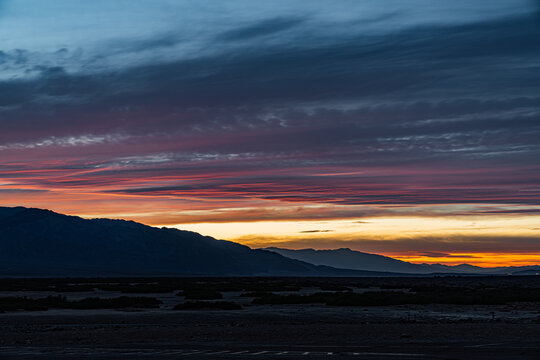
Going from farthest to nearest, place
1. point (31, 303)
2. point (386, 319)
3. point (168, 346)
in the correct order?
1. point (31, 303)
2. point (386, 319)
3. point (168, 346)

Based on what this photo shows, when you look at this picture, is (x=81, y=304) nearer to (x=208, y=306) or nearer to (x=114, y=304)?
(x=114, y=304)

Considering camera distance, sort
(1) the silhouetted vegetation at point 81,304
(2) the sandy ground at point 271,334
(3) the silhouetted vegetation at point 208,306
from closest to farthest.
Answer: (2) the sandy ground at point 271,334
(3) the silhouetted vegetation at point 208,306
(1) the silhouetted vegetation at point 81,304

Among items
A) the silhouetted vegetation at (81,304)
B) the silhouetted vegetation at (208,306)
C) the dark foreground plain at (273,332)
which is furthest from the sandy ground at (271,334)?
the silhouetted vegetation at (81,304)

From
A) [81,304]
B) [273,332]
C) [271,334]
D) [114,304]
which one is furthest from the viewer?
[114,304]

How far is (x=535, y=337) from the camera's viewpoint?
2548 centimetres

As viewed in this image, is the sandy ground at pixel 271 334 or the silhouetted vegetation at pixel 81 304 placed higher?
the silhouetted vegetation at pixel 81 304

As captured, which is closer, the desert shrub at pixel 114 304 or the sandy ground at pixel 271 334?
the sandy ground at pixel 271 334

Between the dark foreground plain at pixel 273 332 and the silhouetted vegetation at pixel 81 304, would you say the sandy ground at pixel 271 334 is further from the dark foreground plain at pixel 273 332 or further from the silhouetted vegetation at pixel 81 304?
the silhouetted vegetation at pixel 81 304

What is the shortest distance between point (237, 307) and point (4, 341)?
19.7 m

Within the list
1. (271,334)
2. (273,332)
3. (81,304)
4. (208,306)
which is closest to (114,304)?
(81,304)

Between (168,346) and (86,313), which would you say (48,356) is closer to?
(168,346)

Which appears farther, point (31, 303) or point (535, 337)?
point (31, 303)

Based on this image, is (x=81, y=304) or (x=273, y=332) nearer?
(x=273, y=332)

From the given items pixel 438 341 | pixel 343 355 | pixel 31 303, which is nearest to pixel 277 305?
pixel 31 303
